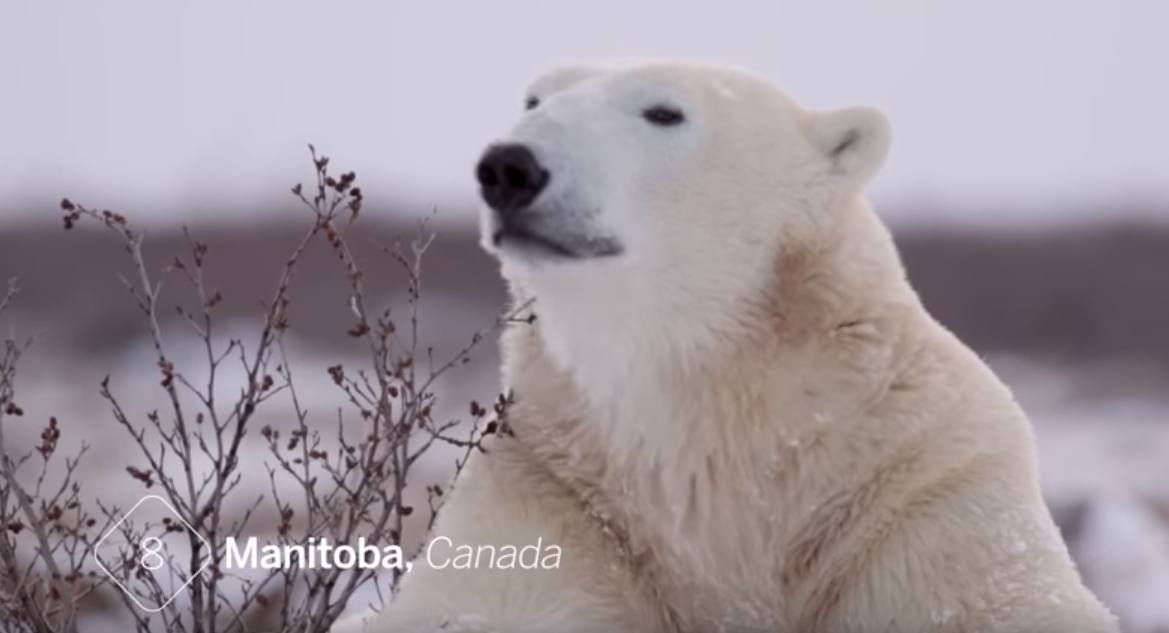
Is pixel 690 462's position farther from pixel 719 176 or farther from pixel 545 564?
pixel 719 176

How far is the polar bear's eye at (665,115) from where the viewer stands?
2871 millimetres

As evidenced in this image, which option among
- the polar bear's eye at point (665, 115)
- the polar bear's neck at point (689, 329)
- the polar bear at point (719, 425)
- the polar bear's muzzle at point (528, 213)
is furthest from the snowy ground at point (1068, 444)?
the polar bear's muzzle at point (528, 213)

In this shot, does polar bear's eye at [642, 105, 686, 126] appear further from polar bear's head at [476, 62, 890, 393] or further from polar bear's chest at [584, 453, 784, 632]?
polar bear's chest at [584, 453, 784, 632]

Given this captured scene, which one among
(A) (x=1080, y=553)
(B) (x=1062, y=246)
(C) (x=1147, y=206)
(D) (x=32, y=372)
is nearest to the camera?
(A) (x=1080, y=553)

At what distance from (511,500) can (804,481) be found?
19.0 inches

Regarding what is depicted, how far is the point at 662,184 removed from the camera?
283cm

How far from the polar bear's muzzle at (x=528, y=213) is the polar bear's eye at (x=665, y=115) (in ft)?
0.90

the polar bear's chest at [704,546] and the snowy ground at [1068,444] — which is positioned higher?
the polar bear's chest at [704,546]

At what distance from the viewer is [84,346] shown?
483 inches

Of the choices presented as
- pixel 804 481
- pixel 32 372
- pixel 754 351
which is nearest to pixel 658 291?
pixel 754 351

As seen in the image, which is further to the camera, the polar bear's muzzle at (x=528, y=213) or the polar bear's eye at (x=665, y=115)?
the polar bear's eye at (x=665, y=115)

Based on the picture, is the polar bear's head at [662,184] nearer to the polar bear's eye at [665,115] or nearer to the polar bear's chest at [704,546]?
the polar bear's eye at [665,115]

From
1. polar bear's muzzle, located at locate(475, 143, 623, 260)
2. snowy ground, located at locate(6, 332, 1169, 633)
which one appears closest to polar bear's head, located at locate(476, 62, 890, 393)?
polar bear's muzzle, located at locate(475, 143, 623, 260)

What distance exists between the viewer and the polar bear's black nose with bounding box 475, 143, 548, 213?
2615 mm
